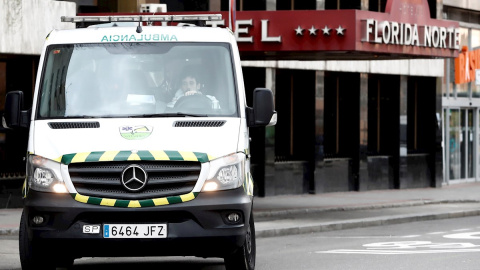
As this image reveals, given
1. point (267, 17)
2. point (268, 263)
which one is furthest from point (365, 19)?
point (268, 263)

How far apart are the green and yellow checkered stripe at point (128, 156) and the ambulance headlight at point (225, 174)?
0.13 metres

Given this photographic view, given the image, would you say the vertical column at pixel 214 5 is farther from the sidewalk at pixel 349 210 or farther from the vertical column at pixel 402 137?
the vertical column at pixel 402 137

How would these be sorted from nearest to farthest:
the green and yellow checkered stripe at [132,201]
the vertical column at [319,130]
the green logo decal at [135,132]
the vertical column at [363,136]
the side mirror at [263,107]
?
the green and yellow checkered stripe at [132,201] → the green logo decal at [135,132] → the side mirror at [263,107] → the vertical column at [319,130] → the vertical column at [363,136]

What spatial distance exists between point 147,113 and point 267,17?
1143 centimetres

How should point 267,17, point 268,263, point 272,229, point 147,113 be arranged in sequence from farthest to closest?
1. point 267,17
2. point 272,229
3. point 268,263
4. point 147,113

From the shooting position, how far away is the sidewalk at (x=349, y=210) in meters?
19.4

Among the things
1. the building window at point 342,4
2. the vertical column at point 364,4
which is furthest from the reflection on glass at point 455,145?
the building window at point 342,4

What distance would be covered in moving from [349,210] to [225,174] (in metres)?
14.3

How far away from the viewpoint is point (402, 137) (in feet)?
110

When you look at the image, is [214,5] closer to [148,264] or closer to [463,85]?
[463,85]

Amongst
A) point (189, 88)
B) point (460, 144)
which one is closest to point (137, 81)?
point (189, 88)

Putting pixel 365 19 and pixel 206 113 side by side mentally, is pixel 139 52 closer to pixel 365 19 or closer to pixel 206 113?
pixel 206 113

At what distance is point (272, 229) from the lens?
18.2 meters

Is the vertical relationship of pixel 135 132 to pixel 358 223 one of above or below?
above
